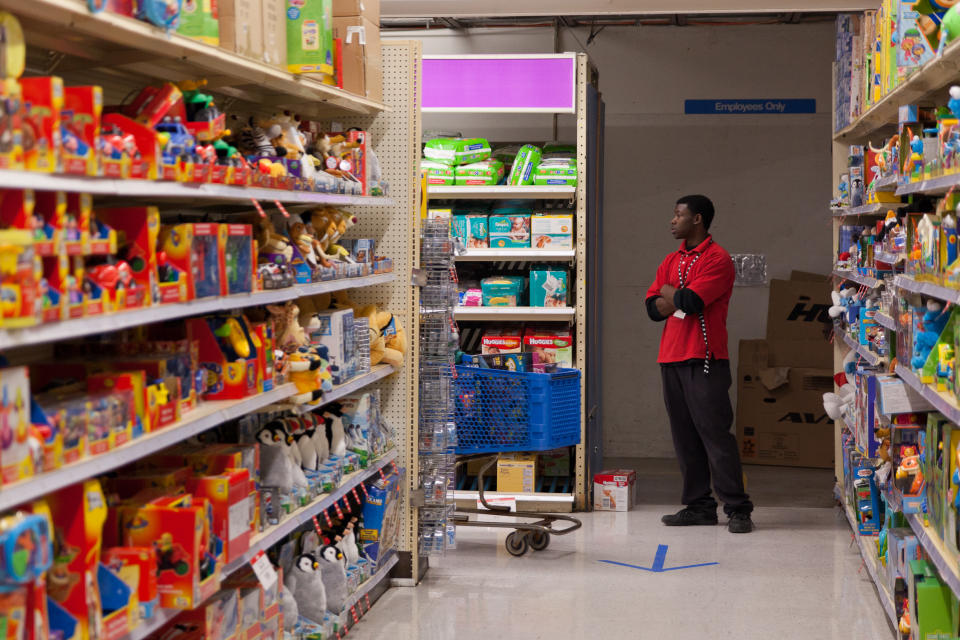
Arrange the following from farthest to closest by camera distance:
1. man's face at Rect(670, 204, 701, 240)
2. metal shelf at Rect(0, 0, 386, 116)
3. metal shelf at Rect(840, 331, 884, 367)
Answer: man's face at Rect(670, 204, 701, 240) < metal shelf at Rect(840, 331, 884, 367) < metal shelf at Rect(0, 0, 386, 116)

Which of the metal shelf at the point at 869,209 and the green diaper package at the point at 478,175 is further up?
the green diaper package at the point at 478,175

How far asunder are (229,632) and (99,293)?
127 centimetres

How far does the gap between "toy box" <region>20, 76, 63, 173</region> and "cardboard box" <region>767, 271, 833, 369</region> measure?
22.2 feet

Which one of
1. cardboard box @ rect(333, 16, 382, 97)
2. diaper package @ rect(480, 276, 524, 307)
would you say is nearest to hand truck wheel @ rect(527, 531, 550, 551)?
diaper package @ rect(480, 276, 524, 307)

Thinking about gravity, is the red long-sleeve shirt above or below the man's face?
below

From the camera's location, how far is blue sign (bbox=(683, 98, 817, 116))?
8617 mm

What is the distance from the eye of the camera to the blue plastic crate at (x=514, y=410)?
5.84 metres

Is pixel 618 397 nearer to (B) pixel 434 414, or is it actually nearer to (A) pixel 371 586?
(B) pixel 434 414

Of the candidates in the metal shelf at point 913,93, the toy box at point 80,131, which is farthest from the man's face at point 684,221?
the toy box at point 80,131

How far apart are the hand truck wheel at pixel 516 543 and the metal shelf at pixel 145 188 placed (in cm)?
232

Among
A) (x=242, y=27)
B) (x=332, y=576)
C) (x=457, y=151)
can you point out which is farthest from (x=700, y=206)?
(x=242, y=27)

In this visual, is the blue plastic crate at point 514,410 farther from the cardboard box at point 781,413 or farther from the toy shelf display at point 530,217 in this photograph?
the cardboard box at point 781,413

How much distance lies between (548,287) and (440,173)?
990 mm

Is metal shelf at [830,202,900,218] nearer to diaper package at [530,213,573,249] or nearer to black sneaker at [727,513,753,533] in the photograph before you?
diaper package at [530,213,573,249]
